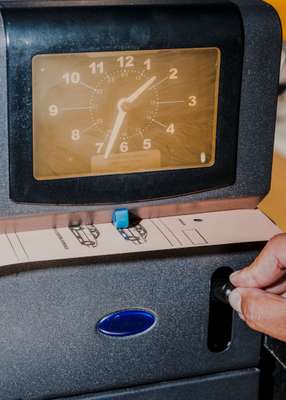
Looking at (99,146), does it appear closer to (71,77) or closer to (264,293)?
(71,77)

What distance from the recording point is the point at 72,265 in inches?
33.0

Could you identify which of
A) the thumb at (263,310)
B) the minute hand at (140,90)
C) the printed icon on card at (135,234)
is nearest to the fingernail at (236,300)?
the thumb at (263,310)

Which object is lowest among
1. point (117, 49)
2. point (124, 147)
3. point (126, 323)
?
point (126, 323)

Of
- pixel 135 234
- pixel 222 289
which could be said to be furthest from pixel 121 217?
pixel 222 289

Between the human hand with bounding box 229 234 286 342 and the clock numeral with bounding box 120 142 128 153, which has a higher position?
the clock numeral with bounding box 120 142 128 153

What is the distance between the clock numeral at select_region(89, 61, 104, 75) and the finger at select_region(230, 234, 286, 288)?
242 mm

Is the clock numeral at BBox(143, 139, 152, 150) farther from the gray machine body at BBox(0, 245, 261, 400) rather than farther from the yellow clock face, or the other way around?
the gray machine body at BBox(0, 245, 261, 400)

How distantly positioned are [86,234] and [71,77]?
0.17 metres

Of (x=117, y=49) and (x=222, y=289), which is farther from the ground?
(x=117, y=49)

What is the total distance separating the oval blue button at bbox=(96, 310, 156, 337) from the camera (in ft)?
2.85

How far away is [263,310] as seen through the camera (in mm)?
847

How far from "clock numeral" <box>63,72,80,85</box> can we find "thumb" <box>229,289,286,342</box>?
26cm

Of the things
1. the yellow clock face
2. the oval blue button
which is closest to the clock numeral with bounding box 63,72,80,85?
→ the yellow clock face

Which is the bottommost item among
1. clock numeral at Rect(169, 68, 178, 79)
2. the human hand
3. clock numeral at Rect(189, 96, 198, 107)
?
the human hand
